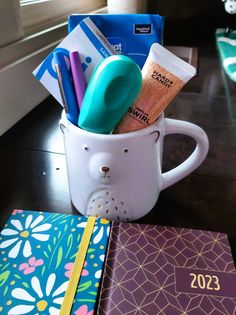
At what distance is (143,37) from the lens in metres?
0.32

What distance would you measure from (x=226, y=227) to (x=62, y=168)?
0.72 feet

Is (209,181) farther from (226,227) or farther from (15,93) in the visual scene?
(15,93)

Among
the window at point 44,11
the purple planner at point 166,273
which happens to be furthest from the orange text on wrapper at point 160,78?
the window at point 44,11

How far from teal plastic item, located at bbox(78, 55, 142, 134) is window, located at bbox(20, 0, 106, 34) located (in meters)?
0.43

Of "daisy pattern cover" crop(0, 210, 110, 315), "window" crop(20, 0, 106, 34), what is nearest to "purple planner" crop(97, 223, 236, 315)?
"daisy pattern cover" crop(0, 210, 110, 315)

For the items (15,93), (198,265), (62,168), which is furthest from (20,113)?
(198,265)

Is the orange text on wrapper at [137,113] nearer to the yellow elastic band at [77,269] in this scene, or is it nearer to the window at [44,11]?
the yellow elastic band at [77,269]

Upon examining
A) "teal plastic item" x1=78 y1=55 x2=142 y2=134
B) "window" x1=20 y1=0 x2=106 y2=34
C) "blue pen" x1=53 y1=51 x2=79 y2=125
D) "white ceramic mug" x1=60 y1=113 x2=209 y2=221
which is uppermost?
"window" x1=20 y1=0 x2=106 y2=34

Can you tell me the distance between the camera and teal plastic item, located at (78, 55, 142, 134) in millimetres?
244

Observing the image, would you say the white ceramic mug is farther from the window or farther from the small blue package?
the window

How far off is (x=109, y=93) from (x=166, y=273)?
16 cm

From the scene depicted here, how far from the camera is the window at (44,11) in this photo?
2.02ft

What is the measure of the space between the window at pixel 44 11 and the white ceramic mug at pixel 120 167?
43 cm

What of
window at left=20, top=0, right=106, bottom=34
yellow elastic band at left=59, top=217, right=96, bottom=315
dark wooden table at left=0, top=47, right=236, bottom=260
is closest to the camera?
yellow elastic band at left=59, top=217, right=96, bottom=315
